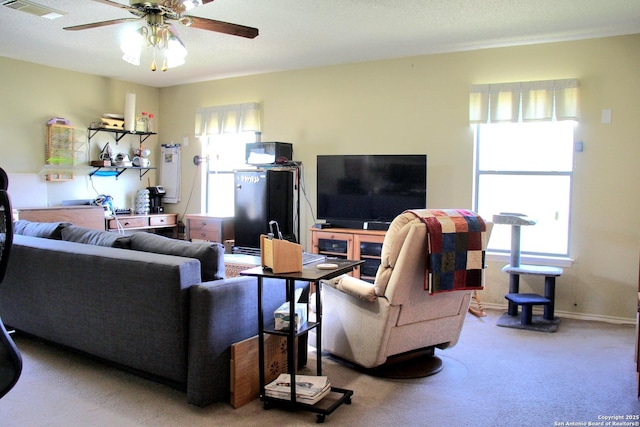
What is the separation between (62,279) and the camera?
3.07 m

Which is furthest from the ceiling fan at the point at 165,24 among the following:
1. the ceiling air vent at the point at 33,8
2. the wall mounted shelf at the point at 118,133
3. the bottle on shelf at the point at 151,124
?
the bottle on shelf at the point at 151,124

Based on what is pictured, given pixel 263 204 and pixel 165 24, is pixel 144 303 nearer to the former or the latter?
pixel 165 24

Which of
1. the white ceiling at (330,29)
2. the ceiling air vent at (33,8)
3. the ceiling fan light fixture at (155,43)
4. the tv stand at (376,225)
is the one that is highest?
the white ceiling at (330,29)

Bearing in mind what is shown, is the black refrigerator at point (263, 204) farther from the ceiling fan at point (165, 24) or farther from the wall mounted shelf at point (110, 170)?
the ceiling fan at point (165, 24)

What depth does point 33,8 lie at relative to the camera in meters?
3.82

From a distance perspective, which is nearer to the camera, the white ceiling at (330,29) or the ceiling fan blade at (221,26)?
the ceiling fan blade at (221,26)

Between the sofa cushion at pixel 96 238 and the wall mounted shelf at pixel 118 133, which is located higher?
the wall mounted shelf at pixel 118 133

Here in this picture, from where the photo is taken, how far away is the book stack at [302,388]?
8.36 feet

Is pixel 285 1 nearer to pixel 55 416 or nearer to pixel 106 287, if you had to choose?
pixel 106 287

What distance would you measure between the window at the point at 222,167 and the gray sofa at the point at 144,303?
125 inches

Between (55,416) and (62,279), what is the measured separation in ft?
2.98

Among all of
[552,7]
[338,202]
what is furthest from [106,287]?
[552,7]

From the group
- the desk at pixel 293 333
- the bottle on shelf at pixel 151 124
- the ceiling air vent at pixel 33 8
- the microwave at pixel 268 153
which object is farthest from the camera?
the bottle on shelf at pixel 151 124

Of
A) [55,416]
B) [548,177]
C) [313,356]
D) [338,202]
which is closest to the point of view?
[55,416]
